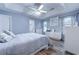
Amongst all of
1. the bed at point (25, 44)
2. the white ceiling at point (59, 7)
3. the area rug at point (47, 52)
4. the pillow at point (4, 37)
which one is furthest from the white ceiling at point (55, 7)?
the area rug at point (47, 52)

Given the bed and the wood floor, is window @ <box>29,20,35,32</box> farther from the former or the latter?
the wood floor

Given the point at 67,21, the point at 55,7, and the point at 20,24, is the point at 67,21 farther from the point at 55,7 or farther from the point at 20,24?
the point at 20,24

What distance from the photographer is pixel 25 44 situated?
1.55 meters

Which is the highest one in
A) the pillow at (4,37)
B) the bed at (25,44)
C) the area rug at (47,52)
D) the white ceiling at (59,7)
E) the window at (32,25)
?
the white ceiling at (59,7)

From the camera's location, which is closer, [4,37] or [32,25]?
[4,37]

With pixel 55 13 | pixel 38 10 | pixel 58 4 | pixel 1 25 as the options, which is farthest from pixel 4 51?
pixel 58 4

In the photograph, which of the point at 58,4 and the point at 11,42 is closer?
the point at 11,42

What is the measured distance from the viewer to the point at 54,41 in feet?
5.67

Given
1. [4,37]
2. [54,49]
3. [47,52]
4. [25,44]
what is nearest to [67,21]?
[54,49]

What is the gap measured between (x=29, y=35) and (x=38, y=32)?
18 centimetres

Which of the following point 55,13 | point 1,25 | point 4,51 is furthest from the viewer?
point 55,13

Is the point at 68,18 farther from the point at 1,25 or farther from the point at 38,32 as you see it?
the point at 1,25

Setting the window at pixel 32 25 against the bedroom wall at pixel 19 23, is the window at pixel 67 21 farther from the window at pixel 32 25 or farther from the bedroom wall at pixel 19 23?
the bedroom wall at pixel 19 23

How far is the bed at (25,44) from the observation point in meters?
1.37
